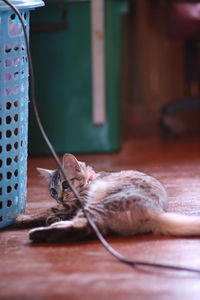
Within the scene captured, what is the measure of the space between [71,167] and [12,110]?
235 mm

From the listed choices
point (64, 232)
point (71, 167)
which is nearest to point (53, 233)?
point (64, 232)

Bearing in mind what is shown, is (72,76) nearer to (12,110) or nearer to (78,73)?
(78,73)

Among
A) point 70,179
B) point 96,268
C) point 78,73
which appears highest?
point 78,73

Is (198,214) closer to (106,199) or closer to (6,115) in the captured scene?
(106,199)

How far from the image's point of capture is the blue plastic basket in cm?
202

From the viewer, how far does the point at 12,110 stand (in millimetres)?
2080

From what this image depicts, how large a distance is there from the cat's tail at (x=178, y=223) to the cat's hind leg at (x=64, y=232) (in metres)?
0.19

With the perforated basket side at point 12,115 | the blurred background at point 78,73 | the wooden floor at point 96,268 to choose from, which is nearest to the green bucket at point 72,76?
the blurred background at point 78,73

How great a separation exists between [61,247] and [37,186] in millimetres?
779

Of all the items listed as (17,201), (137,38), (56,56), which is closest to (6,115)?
(17,201)

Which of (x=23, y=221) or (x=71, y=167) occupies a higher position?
(x=71, y=167)

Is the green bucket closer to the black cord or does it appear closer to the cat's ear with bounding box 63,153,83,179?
the cat's ear with bounding box 63,153,83,179

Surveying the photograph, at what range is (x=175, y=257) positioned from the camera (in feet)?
6.12

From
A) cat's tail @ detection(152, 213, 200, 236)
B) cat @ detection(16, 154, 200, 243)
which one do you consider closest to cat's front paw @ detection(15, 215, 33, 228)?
cat @ detection(16, 154, 200, 243)
